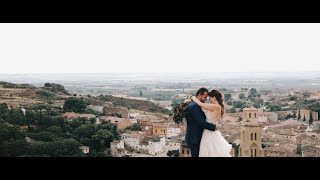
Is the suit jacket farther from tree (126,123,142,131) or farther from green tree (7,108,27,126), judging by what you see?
green tree (7,108,27,126)

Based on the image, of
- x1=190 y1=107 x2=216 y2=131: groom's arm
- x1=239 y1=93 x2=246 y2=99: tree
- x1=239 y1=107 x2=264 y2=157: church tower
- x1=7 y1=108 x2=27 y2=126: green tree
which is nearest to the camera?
x1=190 y1=107 x2=216 y2=131: groom's arm

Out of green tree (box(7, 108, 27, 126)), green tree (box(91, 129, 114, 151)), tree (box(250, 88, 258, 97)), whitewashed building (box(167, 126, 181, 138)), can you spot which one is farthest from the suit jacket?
green tree (box(7, 108, 27, 126))

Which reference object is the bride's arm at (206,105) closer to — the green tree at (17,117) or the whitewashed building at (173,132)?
the whitewashed building at (173,132)

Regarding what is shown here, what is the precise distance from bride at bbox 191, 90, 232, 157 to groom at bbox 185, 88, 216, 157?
0.04 m

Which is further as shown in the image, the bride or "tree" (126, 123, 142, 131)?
"tree" (126, 123, 142, 131)

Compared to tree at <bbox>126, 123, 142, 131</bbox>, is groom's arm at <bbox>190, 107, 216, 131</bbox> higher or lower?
higher

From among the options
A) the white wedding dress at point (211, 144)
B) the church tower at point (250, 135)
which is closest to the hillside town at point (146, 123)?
the church tower at point (250, 135)

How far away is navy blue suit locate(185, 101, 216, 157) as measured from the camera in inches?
181

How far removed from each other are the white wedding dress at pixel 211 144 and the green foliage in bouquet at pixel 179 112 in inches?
9.2

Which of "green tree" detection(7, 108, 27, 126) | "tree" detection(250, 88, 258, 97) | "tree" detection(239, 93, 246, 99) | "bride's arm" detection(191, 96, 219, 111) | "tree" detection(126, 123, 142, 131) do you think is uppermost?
"tree" detection(250, 88, 258, 97)

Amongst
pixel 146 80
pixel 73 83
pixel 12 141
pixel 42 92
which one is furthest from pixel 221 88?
pixel 12 141

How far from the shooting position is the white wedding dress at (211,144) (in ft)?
15.2

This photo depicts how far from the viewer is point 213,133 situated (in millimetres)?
4629
